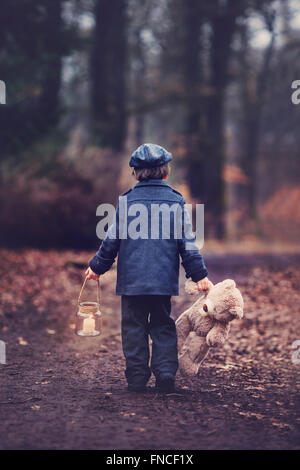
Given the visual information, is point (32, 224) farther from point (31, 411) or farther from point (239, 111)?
point (239, 111)

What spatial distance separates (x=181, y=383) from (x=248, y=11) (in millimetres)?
16652

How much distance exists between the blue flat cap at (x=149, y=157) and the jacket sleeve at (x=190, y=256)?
48 cm

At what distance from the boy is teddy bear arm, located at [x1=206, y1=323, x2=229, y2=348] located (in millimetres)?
292

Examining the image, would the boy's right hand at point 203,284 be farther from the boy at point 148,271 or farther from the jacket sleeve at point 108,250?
the jacket sleeve at point 108,250

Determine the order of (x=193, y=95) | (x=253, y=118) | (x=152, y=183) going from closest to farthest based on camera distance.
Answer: (x=152, y=183) < (x=193, y=95) < (x=253, y=118)

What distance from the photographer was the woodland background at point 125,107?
40.3 feet

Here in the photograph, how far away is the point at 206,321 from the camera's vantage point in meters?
4.59

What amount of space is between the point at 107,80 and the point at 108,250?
482 inches

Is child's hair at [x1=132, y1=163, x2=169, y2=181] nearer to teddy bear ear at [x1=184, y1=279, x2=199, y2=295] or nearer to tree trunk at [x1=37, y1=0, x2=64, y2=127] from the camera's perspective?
teddy bear ear at [x1=184, y1=279, x2=199, y2=295]

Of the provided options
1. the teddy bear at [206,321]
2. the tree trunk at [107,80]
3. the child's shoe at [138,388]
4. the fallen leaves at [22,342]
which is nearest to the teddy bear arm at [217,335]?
the teddy bear at [206,321]

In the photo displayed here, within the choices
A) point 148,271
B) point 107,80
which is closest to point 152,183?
point 148,271

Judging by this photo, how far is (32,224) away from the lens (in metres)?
12.5

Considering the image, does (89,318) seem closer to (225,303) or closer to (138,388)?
(138,388)
